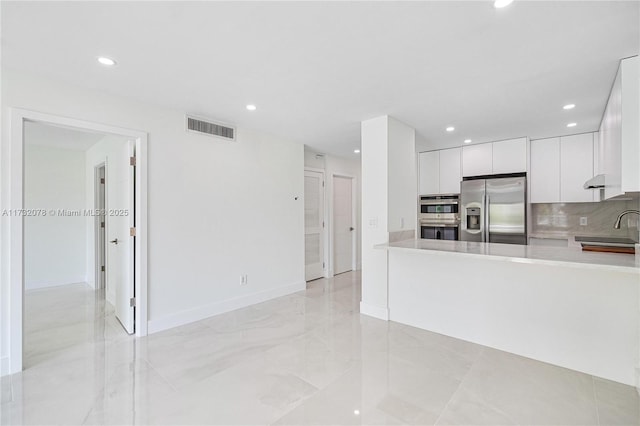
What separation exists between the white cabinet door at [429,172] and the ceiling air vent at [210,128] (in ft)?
10.9

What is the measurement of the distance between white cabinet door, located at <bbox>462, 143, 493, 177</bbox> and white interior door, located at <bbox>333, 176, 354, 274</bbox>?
2302 millimetres

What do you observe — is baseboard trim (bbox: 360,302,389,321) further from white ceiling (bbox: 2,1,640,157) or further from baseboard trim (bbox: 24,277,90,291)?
baseboard trim (bbox: 24,277,90,291)

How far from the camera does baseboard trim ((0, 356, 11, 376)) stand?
223cm

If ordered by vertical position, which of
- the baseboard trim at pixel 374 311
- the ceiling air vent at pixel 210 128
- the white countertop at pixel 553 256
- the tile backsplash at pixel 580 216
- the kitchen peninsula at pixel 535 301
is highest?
the ceiling air vent at pixel 210 128

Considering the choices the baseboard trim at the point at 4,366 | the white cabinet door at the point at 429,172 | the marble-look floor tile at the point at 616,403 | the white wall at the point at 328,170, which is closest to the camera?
the marble-look floor tile at the point at 616,403

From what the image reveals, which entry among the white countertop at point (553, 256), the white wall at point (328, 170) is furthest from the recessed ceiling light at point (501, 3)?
the white wall at point (328, 170)

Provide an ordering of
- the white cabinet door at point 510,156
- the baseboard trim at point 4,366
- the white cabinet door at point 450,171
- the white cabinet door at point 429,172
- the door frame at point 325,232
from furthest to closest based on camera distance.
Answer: the door frame at point 325,232 < the white cabinet door at point 429,172 < the white cabinet door at point 450,171 < the white cabinet door at point 510,156 < the baseboard trim at point 4,366

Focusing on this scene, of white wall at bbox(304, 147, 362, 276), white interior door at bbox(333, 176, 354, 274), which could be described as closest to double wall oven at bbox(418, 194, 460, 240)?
white interior door at bbox(333, 176, 354, 274)

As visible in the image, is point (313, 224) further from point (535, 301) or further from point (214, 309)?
point (535, 301)

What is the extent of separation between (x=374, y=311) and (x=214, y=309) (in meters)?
2.01

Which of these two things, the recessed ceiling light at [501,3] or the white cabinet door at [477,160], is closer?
the recessed ceiling light at [501,3]

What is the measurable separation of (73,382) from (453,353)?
3154 millimetres

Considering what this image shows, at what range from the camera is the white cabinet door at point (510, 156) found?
4188 mm

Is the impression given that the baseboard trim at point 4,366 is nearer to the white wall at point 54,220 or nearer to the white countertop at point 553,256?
the white wall at point 54,220
